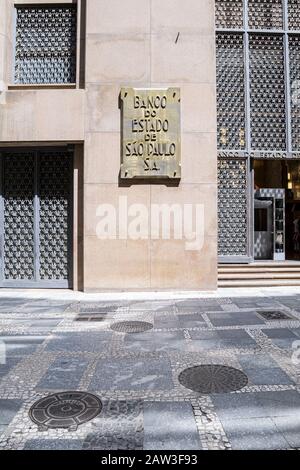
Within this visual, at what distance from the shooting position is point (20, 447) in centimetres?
330

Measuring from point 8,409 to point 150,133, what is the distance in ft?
29.8

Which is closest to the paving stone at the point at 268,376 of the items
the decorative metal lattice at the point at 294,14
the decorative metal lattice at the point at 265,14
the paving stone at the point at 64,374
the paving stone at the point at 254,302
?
the paving stone at the point at 64,374

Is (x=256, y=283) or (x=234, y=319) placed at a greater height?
(x=256, y=283)

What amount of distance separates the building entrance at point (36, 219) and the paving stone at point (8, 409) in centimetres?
788

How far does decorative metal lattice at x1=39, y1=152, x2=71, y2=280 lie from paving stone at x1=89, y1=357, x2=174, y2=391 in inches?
277

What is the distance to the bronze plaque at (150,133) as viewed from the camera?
1134cm

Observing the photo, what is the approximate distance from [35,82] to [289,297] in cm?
1040

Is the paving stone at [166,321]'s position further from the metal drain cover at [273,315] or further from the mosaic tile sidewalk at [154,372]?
the metal drain cover at [273,315]

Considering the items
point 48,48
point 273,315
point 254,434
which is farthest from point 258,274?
point 48,48

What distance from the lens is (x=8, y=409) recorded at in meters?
4.03

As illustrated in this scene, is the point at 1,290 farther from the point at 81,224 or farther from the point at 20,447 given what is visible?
the point at 20,447

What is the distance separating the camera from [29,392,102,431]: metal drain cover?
12.2 ft

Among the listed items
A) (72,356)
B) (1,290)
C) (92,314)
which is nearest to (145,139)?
(92,314)

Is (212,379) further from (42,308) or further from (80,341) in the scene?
(42,308)
